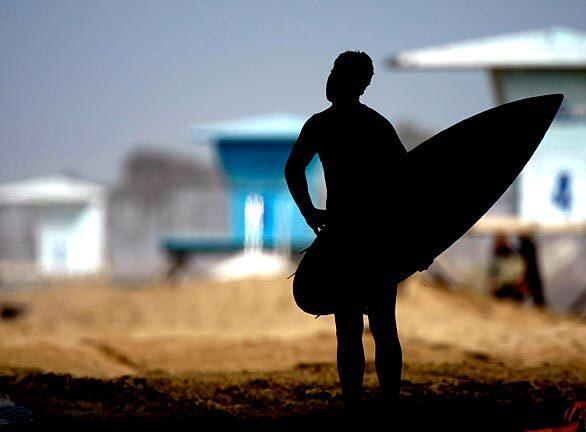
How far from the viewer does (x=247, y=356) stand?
10500 mm

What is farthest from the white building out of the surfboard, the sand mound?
the surfboard

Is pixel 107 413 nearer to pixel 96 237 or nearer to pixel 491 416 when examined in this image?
pixel 491 416

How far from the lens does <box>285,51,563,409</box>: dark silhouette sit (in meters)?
5.10

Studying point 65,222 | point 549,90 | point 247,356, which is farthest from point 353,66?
point 65,222

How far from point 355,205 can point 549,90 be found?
10396mm

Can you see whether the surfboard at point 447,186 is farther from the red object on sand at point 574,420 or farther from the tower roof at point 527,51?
the tower roof at point 527,51

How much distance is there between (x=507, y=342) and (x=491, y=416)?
6.12 m

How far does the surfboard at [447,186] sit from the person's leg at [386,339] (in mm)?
135

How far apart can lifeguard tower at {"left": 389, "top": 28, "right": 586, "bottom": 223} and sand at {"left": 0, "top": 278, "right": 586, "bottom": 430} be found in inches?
A: 68.5

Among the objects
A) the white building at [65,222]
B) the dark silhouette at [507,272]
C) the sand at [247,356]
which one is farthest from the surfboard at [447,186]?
the white building at [65,222]

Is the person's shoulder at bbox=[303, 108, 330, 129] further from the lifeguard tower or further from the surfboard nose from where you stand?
the lifeguard tower

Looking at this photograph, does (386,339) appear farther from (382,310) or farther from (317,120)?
(317,120)

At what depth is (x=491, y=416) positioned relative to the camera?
5.45 m

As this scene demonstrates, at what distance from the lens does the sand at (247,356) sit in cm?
570
